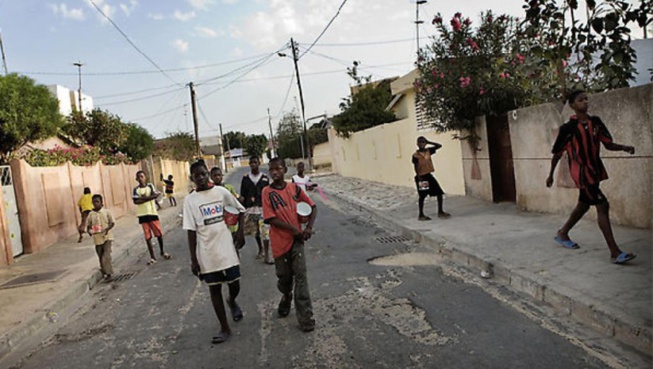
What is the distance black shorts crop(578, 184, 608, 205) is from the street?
1.53 meters

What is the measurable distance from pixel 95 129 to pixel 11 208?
13731 mm

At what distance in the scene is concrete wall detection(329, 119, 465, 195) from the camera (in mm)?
13430

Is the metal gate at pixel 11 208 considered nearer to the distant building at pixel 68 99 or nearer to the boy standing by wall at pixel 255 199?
the boy standing by wall at pixel 255 199

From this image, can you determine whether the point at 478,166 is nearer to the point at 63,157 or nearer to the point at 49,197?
the point at 49,197

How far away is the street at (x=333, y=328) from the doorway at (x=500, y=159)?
3.92 meters

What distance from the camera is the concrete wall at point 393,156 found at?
13430mm

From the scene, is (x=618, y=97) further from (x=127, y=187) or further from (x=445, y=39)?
(x=127, y=187)

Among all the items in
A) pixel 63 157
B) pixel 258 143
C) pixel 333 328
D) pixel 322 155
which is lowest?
pixel 333 328

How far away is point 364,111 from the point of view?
27.0m

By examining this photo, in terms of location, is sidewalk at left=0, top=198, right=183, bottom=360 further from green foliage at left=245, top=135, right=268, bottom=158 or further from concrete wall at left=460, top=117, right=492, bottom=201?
green foliage at left=245, top=135, right=268, bottom=158

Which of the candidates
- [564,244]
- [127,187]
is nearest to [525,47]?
[564,244]

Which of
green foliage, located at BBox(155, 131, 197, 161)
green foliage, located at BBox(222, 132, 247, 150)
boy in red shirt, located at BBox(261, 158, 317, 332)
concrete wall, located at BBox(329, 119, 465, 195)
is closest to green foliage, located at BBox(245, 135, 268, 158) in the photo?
green foliage, located at BBox(222, 132, 247, 150)

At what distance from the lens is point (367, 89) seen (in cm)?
2848

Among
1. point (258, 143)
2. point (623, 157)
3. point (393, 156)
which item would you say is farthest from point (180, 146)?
point (258, 143)
